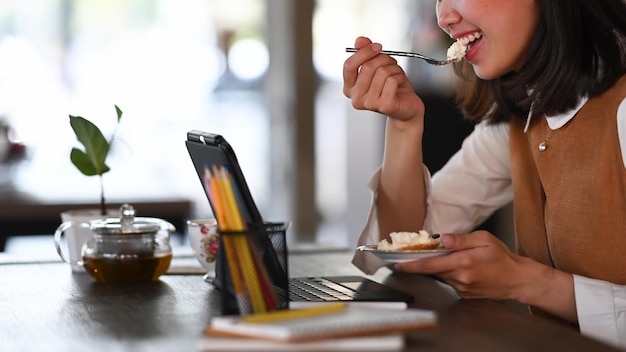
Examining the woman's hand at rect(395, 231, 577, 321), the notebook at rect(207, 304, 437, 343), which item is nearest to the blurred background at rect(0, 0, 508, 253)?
the woman's hand at rect(395, 231, 577, 321)

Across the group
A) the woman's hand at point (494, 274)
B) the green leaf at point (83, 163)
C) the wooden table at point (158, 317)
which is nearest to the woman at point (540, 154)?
the woman's hand at point (494, 274)

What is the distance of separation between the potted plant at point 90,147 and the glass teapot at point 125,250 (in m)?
0.16

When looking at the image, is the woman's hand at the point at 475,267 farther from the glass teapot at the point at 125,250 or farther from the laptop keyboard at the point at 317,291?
the glass teapot at the point at 125,250

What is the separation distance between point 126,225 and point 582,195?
0.72 metres

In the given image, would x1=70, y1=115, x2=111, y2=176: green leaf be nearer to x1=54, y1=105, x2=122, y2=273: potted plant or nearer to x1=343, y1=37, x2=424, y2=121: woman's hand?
x1=54, y1=105, x2=122, y2=273: potted plant

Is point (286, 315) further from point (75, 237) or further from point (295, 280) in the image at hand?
point (75, 237)

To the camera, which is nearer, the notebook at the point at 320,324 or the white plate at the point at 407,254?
the notebook at the point at 320,324

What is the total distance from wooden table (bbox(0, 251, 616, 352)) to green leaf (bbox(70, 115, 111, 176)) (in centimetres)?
18

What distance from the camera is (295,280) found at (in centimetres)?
146

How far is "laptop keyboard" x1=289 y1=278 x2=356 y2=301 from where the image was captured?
1.28 m

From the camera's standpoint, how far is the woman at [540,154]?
4.51ft

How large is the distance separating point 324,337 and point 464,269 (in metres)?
0.42

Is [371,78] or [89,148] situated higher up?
[371,78]

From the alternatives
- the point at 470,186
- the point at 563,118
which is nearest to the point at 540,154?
the point at 563,118
